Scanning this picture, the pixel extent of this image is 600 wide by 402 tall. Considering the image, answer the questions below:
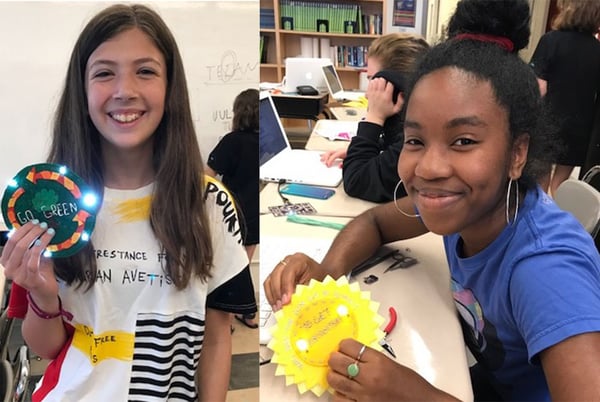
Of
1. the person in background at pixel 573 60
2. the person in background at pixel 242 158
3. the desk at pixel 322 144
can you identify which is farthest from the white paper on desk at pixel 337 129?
the person in background at pixel 242 158

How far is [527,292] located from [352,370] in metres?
0.28

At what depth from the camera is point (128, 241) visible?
0.44 m

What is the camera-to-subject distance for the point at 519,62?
85cm

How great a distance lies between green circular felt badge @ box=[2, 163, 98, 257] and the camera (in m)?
0.37

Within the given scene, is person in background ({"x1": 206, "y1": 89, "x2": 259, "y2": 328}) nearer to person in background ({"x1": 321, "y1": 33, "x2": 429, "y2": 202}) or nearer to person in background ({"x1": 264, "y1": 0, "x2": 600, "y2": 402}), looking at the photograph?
person in background ({"x1": 264, "y1": 0, "x2": 600, "y2": 402})

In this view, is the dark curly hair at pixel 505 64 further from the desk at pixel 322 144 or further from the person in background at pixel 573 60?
the person in background at pixel 573 60

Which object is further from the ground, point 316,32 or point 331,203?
point 316,32

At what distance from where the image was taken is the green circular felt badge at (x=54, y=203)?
1.20 feet

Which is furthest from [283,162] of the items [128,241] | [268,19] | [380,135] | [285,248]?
[268,19]

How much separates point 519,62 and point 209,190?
0.65m

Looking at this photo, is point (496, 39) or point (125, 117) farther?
point (496, 39)

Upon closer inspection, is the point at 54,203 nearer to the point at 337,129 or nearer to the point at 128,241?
the point at 128,241

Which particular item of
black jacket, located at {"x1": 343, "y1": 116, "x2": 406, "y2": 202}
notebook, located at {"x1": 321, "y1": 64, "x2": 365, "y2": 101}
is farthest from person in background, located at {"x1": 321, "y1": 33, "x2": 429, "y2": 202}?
notebook, located at {"x1": 321, "y1": 64, "x2": 365, "y2": 101}

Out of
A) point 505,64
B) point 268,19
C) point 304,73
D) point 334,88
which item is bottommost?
point 334,88
